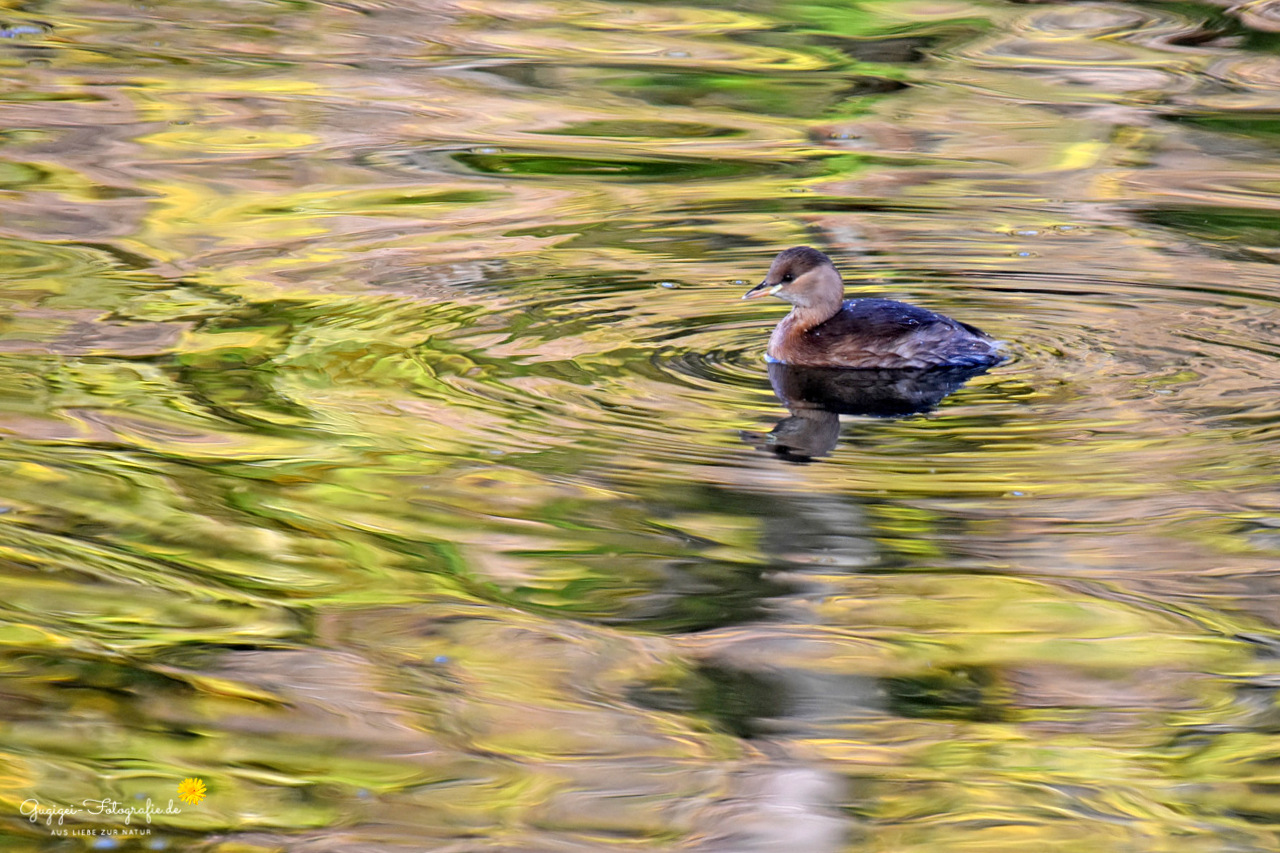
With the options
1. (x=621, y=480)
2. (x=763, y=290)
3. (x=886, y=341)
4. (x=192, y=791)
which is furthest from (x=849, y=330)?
(x=192, y=791)

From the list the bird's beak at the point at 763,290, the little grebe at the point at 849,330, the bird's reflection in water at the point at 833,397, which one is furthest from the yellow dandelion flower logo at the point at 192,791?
the bird's beak at the point at 763,290

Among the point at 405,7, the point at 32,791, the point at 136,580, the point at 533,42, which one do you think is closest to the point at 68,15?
the point at 405,7

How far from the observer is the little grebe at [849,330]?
23.8 ft

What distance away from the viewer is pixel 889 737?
4.42 meters

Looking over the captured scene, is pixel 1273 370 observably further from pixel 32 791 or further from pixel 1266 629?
pixel 32 791

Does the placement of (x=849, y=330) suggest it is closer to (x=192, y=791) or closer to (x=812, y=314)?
(x=812, y=314)

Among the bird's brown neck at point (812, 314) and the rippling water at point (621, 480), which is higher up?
the bird's brown neck at point (812, 314)

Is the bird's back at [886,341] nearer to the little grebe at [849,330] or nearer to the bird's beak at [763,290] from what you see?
the little grebe at [849,330]

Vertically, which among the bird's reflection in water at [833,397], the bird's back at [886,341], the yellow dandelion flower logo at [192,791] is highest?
the bird's back at [886,341]

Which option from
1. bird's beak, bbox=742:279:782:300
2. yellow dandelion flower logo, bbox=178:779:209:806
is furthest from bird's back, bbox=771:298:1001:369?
yellow dandelion flower logo, bbox=178:779:209:806

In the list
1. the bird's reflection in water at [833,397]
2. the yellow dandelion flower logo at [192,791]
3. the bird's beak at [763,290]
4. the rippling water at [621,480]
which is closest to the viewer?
the yellow dandelion flower logo at [192,791]

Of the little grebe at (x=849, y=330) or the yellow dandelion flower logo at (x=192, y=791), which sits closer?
the yellow dandelion flower logo at (x=192, y=791)

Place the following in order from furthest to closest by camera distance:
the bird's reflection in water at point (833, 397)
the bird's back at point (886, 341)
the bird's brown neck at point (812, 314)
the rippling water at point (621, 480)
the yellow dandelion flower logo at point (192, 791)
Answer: the bird's brown neck at point (812, 314), the bird's back at point (886, 341), the bird's reflection in water at point (833, 397), the rippling water at point (621, 480), the yellow dandelion flower logo at point (192, 791)

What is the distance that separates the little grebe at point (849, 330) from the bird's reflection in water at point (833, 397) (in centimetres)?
6
